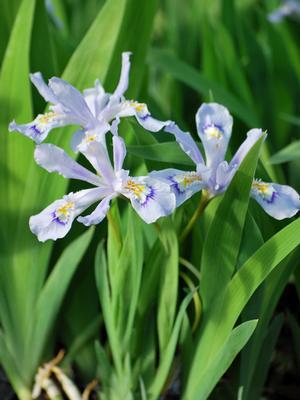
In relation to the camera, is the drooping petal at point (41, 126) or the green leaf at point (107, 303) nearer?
the drooping petal at point (41, 126)

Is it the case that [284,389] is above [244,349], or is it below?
below

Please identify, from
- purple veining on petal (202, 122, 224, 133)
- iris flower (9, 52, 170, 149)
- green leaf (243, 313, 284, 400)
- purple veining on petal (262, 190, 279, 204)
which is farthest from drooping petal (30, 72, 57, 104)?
green leaf (243, 313, 284, 400)

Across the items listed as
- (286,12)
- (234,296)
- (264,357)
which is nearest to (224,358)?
(234,296)

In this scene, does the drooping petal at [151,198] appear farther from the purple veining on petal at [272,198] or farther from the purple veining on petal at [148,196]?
the purple veining on petal at [272,198]

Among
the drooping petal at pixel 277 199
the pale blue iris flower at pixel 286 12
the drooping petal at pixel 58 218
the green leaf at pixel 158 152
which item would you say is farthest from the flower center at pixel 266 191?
the pale blue iris flower at pixel 286 12

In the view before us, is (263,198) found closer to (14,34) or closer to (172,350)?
(172,350)

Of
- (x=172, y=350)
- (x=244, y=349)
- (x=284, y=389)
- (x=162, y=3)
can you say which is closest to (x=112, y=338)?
(x=172, y=350)

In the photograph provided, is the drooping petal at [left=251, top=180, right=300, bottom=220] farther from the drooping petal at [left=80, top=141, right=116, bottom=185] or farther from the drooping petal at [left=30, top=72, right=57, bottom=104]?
the drooping petal at [left=30, top=72, right=57, bottom=104]
